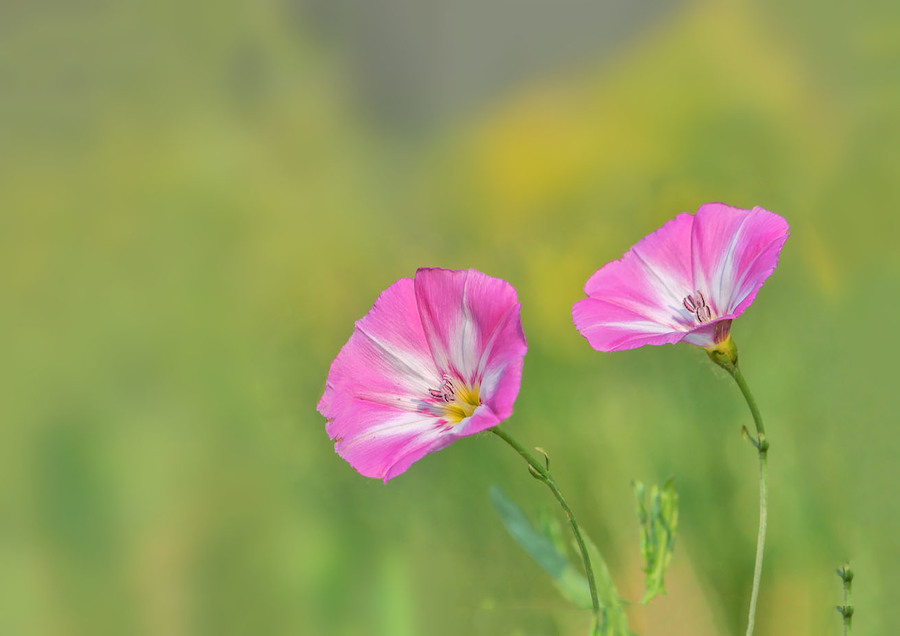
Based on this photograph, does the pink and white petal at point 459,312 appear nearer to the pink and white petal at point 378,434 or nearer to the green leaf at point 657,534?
the pink and white petal at point 378,434

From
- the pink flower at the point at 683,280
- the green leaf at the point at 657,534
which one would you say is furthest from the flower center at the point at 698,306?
the green leaf at the point at 657,534

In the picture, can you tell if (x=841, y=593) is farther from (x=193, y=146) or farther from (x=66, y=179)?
(x=66, y=179)

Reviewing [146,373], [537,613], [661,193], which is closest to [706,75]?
[661,193]

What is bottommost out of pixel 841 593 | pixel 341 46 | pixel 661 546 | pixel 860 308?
pixel 841 593

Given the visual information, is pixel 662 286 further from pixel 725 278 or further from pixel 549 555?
pixel 549 555

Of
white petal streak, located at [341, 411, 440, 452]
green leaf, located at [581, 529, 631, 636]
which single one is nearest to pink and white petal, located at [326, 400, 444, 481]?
white petal streak, located at [341, 411, 440, 452]

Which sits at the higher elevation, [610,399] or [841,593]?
[610,399]

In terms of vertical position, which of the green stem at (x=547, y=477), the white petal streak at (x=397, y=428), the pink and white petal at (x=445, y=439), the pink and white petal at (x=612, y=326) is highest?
the pink and white petal at (x=612, y=326)
